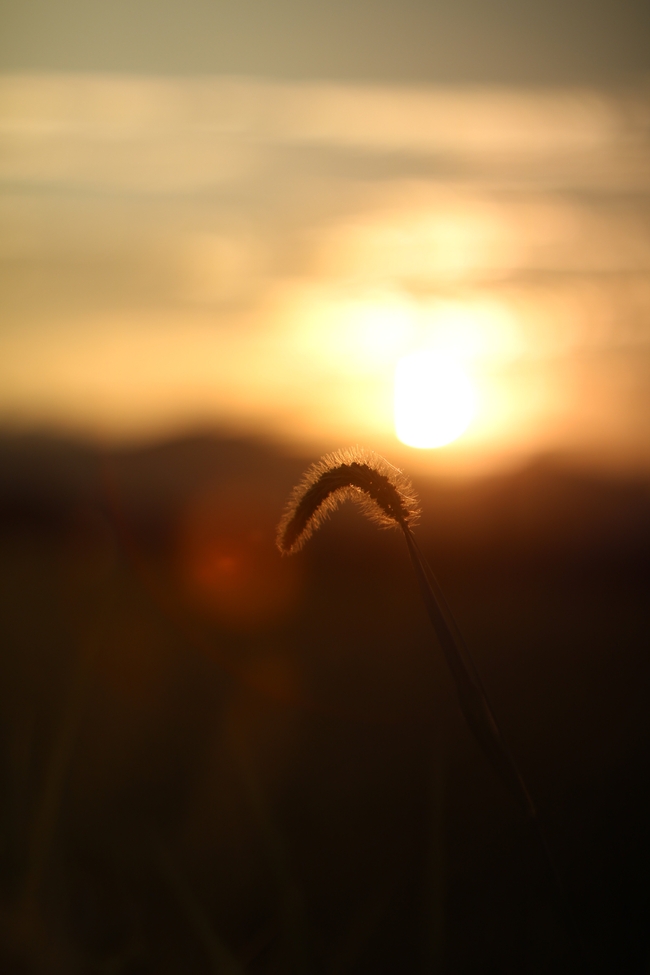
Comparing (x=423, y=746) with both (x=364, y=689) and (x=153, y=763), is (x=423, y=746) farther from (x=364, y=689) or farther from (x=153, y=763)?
(x=153, y=763)

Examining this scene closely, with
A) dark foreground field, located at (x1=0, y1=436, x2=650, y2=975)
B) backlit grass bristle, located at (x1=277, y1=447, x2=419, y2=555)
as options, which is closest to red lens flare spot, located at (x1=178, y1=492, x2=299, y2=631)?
dark foreground field, located at (x1=0, y1=436, x2=650, y2=975)

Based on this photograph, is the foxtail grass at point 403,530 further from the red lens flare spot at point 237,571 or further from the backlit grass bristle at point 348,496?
the red lens flare spot at point 237,571

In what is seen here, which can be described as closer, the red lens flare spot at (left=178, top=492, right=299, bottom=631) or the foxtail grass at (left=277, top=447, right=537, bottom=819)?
the foxtail grass at (left=277, top=447, right=537, bottom=819)

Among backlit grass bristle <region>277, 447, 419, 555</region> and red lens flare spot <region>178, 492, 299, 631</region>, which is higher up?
red lens flare spot <region>178, 492, 299, 631</region>

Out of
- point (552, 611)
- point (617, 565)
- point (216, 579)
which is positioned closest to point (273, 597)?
point (216, 579)

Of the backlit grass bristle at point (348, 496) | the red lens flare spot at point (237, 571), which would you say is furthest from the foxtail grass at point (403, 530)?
the red lens flare spot at point (237, 571)

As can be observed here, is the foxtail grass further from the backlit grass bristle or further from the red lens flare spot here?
the red lens flare spot

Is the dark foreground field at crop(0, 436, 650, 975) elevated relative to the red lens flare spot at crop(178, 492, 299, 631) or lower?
lower

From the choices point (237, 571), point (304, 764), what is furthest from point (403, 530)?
point (237, 571)
